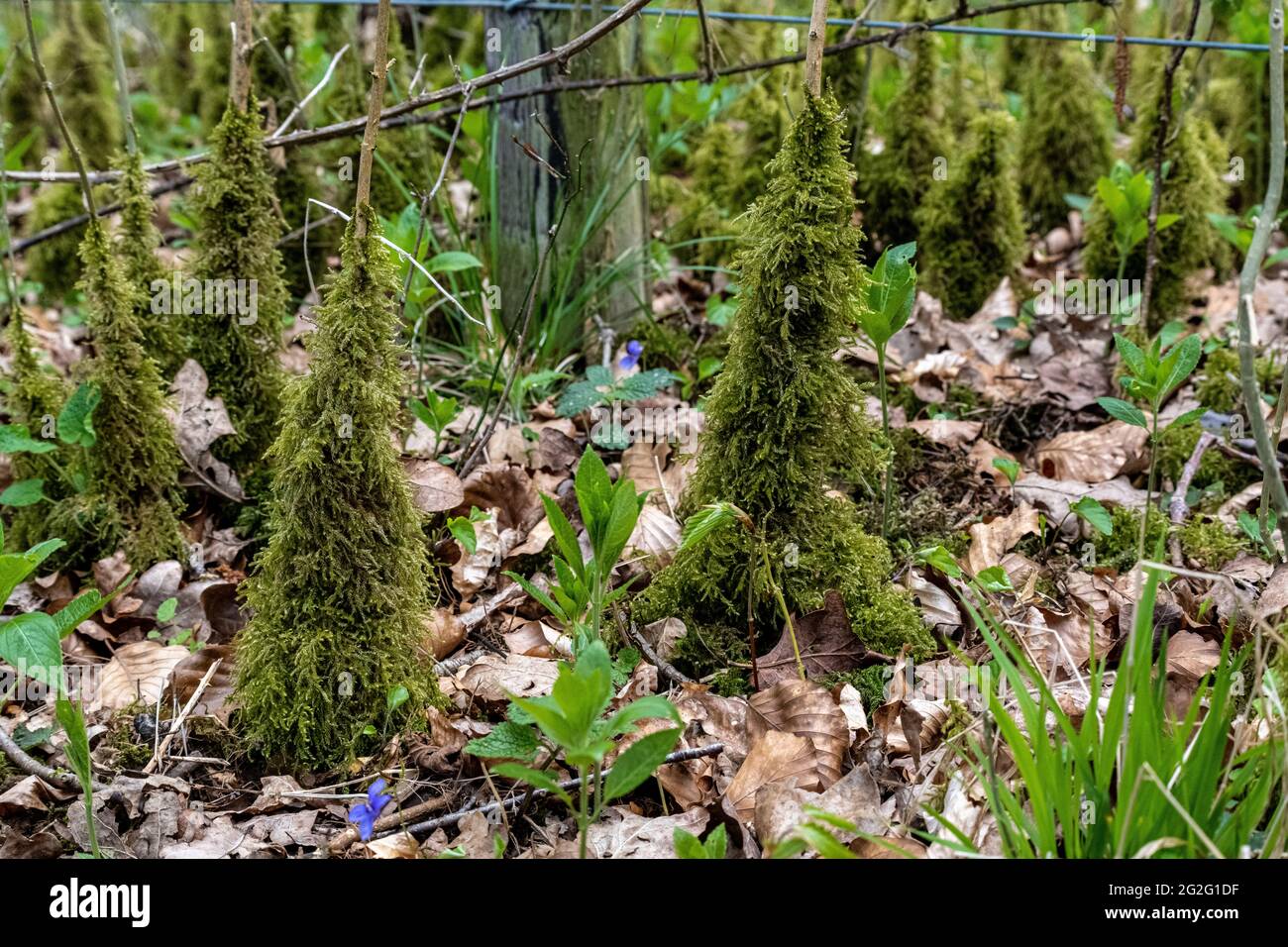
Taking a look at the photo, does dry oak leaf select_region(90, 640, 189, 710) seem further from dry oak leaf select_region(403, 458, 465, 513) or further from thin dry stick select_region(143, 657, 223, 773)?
dry oak leaf select_region(403, 458, 465, 513)

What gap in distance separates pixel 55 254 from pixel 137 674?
3.03 m

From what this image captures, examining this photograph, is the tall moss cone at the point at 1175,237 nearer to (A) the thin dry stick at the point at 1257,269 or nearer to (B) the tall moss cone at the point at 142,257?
(A) the thin dry stick at the point at 1257,269

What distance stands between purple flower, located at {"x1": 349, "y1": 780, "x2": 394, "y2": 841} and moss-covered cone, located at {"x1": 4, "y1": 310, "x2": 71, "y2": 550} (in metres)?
1.57

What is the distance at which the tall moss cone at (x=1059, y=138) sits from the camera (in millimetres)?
5156

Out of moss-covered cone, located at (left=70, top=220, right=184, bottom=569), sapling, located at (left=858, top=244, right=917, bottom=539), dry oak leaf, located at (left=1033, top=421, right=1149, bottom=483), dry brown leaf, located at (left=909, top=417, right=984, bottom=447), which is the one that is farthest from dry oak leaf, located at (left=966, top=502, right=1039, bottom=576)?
moss-covered cone, located at (left=70, top=220, right=184, bottom=569)

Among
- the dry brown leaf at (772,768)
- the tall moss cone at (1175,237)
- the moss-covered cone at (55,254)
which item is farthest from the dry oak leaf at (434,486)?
the moss-covered cone at (55,254)

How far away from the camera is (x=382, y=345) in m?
2.37

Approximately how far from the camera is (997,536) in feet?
10.2

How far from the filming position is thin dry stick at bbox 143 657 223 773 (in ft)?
8.44

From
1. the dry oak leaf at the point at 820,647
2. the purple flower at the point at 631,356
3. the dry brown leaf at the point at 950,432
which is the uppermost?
the purple flower at the point at 631,356

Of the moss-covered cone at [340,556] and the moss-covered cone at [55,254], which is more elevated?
the moss-covered cone at [55,254]

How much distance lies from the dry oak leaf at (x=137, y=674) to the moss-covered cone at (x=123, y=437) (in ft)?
1.10

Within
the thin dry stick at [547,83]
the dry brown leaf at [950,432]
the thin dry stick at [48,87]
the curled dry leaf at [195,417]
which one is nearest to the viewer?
the thin dry stick at [48,87]

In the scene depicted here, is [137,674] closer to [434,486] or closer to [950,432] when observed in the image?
[434,486]
